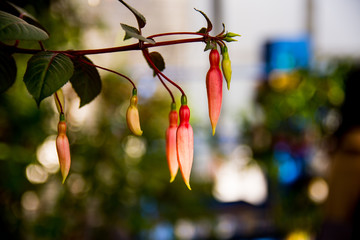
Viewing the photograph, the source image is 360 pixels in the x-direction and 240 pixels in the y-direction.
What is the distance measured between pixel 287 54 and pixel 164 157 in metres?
1.34

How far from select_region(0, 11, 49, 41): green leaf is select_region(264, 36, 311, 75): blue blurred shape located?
2.58 metres

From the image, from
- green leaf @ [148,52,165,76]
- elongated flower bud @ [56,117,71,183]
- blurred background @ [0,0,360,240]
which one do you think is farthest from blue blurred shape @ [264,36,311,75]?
elongated flower bud @ [56,117,71,183]

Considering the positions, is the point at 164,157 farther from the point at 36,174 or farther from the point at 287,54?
the point at 287,54

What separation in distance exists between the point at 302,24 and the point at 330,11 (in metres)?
0.49

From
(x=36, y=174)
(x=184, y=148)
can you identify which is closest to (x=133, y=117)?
(x=184, y=148)

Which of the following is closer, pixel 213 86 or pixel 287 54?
pixel 213 86

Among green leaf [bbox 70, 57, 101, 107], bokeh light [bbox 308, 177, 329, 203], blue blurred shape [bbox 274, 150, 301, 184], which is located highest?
green leaf [bbox 70, 57, 101, 107]

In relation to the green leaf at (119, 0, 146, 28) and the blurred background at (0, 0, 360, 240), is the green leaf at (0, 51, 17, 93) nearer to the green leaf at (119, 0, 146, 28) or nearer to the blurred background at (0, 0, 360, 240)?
the green leaf at (119, 0, 146, 28)

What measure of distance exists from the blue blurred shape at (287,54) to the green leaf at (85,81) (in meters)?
2.45

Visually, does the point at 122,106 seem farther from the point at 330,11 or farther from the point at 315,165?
the point at 330,11

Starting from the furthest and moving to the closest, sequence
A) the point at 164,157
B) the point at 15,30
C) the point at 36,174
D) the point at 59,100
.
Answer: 1. the point at 164,157
2. the point at 36,174
3. the point at 59,100
4. the point at 15,30

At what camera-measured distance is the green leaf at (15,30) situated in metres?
0.37

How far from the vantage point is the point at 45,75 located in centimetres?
40

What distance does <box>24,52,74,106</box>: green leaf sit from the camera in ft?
1.30
